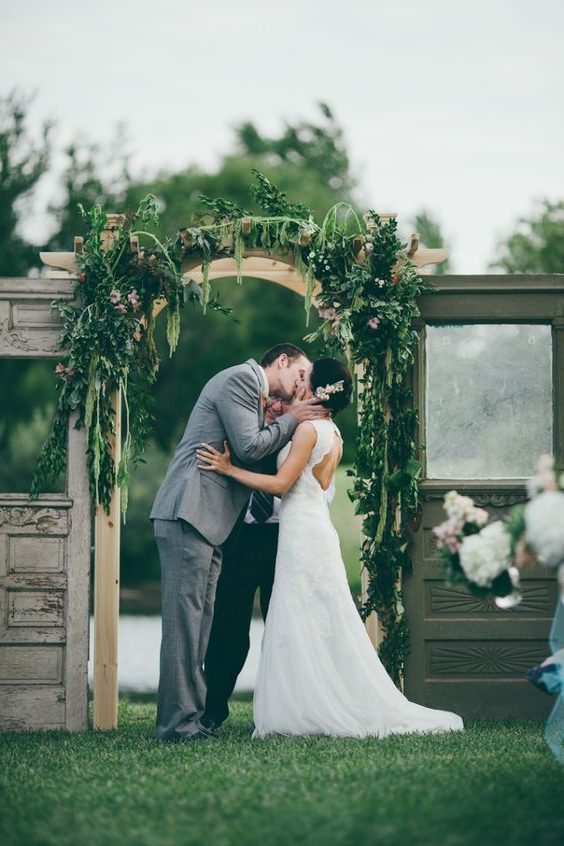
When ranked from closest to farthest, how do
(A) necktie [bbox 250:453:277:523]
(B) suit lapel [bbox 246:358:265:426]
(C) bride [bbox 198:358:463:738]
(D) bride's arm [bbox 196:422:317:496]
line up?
(C) bride [bbox 198:358:463:738] → (D) bride's arm [bbox 196:422:317:496] → (B) suit lapel [bbox 246:358:265:426] → (A) necktie [bbox 250:453:277:523]

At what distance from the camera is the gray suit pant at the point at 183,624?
5938 millimetres

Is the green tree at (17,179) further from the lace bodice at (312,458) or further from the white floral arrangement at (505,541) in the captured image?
the white floral arrangement at (505,541)

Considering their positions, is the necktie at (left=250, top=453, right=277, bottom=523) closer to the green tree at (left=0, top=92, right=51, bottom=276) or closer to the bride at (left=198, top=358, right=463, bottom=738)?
the bride at (left=198, top=358, right=463, bottom=738)

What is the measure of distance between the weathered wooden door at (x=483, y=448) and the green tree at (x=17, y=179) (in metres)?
14.8

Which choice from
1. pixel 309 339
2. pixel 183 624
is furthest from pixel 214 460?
pixel 309 339

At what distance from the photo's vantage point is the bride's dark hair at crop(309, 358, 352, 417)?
6.27 m

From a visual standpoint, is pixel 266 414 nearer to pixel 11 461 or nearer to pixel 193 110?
pixel 11 461

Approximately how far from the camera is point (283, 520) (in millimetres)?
6316

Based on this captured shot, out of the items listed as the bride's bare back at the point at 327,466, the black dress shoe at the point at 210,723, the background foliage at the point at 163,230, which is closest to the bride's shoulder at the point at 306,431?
the bride's bare back at the point at 327,466

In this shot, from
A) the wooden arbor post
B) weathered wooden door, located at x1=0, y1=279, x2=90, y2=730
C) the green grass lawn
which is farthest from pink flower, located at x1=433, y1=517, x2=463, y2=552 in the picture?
weathered wooden door, located at x1=0, y1=279, x2=90, y2=730

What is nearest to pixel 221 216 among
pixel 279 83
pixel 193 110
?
pixel 193 110

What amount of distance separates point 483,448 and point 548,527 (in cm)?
296

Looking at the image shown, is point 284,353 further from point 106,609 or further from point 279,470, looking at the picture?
point 106,609

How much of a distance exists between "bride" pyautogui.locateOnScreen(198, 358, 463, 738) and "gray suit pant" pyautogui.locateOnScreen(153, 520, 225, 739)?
340 mm
